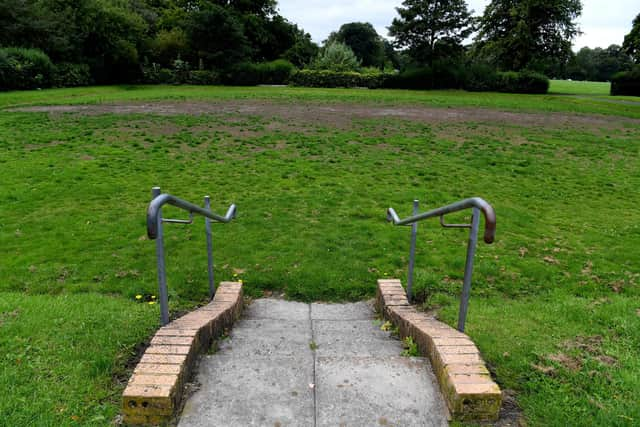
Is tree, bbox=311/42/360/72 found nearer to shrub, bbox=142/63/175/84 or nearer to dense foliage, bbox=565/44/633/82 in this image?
shrub, bbox=142/63/175/84

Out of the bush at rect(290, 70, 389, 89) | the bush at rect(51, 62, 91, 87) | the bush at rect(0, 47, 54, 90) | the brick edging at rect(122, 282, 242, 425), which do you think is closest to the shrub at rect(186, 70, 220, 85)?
the bush at rect(290, 70, 389, 89)

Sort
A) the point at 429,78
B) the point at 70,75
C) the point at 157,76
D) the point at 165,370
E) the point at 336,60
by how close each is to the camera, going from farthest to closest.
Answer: the point at 336,60 → the point at 429,78 → the point at 157,76 → the point at 70,75 → the point at 165,370

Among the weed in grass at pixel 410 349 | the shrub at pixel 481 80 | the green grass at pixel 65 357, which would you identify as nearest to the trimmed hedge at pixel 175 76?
the shrub at pixel 481 80

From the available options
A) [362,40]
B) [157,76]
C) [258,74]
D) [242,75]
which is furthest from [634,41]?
[362,40]

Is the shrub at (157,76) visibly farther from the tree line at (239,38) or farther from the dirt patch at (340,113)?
the dirt patch at (340,113)

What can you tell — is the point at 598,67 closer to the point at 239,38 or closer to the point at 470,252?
the point at 239,38

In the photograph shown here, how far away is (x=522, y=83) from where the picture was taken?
34.8 metres

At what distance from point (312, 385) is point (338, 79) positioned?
1334 inches

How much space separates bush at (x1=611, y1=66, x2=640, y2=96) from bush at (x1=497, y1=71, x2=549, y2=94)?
564cm

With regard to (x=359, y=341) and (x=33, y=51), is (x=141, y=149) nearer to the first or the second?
(x=359, y=341)

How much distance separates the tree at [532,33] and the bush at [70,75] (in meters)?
33.6

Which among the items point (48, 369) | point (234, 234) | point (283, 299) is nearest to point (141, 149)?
point (234, 234)

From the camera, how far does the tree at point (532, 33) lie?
39844 millimetres

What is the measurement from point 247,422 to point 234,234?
4513 mm
